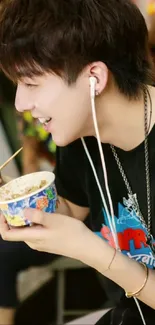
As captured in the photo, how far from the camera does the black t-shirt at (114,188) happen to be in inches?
37.3

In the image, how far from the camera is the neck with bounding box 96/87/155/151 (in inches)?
35.1

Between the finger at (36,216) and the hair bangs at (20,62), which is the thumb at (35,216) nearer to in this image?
the finger at (36,216)

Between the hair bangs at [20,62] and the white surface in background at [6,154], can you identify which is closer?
the hair bangs at [20,62]

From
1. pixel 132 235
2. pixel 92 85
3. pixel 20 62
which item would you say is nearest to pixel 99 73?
pixel 92 85

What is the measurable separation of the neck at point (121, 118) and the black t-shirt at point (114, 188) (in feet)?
0.08

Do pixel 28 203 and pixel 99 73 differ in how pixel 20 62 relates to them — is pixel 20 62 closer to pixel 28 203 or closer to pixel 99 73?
pixel 99 73

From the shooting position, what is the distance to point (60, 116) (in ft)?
2.79

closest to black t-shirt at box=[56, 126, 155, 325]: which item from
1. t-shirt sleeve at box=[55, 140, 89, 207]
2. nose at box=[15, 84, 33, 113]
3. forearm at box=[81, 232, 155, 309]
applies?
t-shirt sleeve at box=[55, 140, 89, 207]

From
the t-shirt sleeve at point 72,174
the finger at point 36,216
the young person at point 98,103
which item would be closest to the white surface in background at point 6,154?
the t-shirt sleeve at point 72,174

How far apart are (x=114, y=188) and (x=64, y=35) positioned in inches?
14.3

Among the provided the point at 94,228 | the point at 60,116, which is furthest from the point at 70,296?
the point at 60,116

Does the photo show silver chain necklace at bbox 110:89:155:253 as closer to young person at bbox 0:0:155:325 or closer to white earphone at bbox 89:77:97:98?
young person at bbox 0:0:155:325

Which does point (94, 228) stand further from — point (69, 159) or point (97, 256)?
point (97, 256)

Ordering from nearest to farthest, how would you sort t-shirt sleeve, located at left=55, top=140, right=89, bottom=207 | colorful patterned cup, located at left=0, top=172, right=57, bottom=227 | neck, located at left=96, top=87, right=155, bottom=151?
colorful patterned cup, located at left=0, top=172, right=57, bottom=227 → neck, located at left=96, top=87, right=155, bottom=151 → t-shirt sleeve, located at left=55, top=140, right=89, bottom=207
